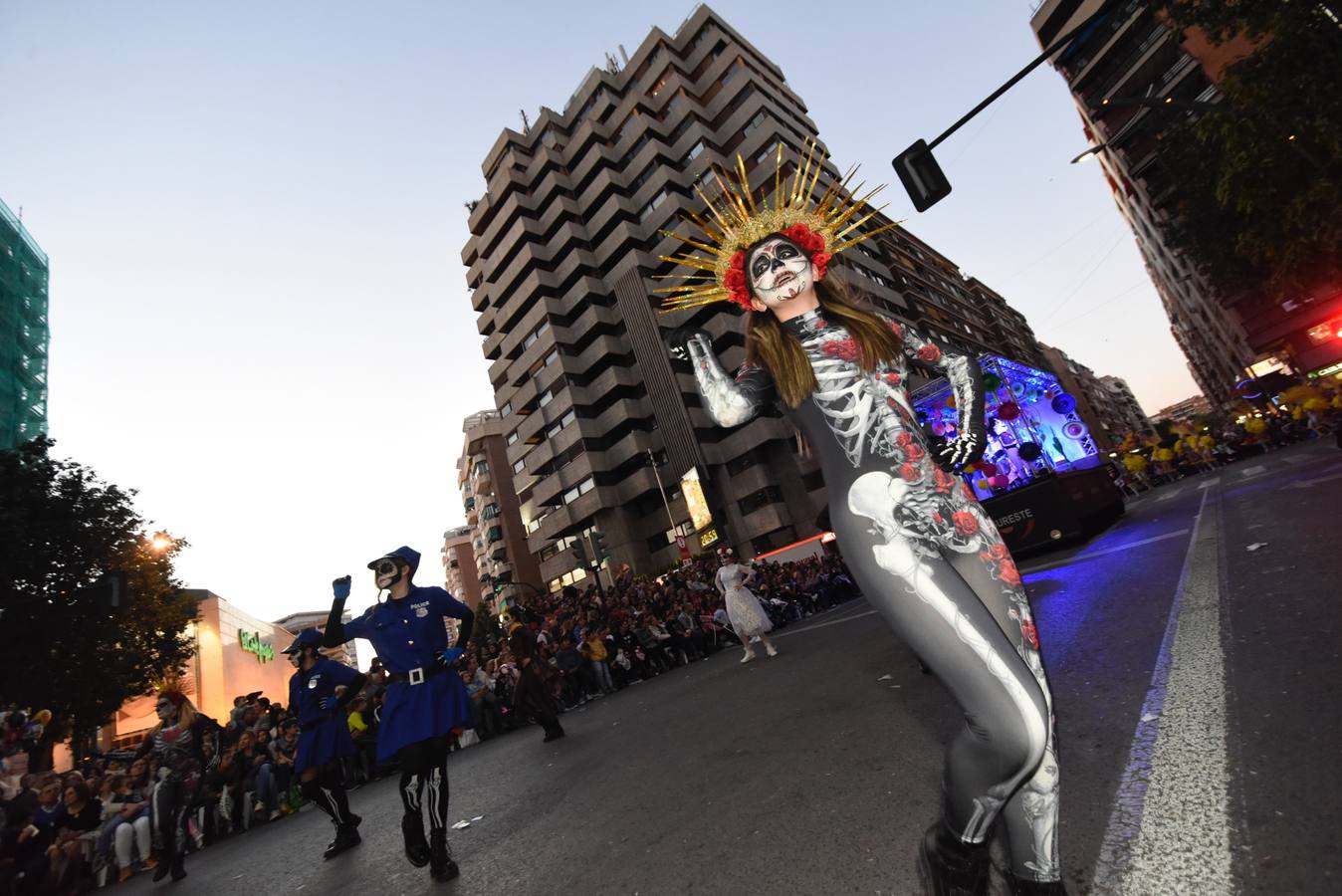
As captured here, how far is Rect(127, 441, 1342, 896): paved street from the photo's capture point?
1.76 metres

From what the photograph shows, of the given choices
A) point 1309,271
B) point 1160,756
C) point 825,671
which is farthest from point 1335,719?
point 1309,271

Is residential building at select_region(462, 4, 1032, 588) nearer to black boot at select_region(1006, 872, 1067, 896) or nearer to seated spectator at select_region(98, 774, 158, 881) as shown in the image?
seated spectator at select_region(98, 774, 158, 881)

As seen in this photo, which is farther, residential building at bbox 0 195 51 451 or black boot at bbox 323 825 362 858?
residential building at bbox 0 195 51 451

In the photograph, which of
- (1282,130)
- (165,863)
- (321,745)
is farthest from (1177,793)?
(1282,130)

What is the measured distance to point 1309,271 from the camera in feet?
50.9

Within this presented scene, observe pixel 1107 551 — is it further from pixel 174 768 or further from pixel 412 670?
Result: pixel 174 768

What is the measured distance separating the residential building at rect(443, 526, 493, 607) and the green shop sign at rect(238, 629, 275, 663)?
1656 inches

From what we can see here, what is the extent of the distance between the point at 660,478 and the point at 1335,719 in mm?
40063

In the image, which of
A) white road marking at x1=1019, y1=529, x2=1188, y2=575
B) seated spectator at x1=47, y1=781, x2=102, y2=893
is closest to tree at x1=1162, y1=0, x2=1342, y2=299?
white road marking at x1=1019, y1=529, x2=1188, y2=575

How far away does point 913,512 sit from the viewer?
167cm

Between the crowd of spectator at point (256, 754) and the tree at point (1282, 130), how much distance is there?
1393 centimetres

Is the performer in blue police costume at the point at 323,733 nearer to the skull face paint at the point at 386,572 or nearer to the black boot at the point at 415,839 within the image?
the skull face paint at the point at 386,572

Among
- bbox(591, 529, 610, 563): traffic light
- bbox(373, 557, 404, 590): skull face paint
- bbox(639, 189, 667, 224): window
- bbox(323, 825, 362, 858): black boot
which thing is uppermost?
bbox(639, 189, 667, 224): window

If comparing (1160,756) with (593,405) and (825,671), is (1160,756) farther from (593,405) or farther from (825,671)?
(593,405)
